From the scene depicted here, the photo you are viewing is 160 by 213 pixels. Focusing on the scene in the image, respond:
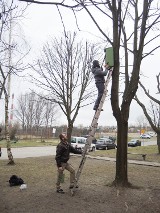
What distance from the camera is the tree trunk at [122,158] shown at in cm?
1112

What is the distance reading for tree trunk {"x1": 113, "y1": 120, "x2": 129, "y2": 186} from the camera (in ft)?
36.5

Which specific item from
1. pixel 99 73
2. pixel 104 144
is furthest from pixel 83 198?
pixel 104 144

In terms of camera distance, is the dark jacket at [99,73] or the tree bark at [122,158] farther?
the tree bark at [122,158]

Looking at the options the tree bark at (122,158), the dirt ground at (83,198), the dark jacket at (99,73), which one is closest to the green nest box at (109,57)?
the dark jacket at (99,73)

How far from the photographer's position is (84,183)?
38.3ft

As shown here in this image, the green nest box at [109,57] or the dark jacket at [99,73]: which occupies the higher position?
the green nest box at [109,57]

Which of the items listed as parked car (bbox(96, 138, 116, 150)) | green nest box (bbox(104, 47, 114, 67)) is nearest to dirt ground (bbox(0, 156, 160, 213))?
green nest box (bbox(104, 47, 114, 67))

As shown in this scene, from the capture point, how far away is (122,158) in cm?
1125

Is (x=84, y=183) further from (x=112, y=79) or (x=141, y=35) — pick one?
(x=141, y=35)

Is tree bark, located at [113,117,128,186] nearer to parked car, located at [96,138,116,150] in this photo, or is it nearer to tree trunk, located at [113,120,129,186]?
tree trunk, located at [113,120,129,186]

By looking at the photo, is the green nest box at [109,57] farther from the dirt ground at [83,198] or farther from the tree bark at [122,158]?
the dirt ground at [83,198]

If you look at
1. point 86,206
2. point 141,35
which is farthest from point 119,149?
point 141,35

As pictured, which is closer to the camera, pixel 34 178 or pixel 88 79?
pixel 34 178

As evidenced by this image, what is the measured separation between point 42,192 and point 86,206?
Answer: 6.65 feet
